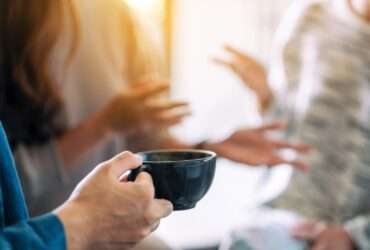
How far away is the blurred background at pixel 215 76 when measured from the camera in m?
1.26

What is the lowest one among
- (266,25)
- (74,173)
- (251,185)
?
(251,185)

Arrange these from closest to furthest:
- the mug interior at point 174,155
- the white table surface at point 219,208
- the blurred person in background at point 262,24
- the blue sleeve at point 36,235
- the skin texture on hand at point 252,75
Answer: the blue sleeve at point 36,235, the mug interior at point 174,155, the skin texture on hand at point 252,75, the white table surface at point 219,208, the blurred person in background at point 262,24

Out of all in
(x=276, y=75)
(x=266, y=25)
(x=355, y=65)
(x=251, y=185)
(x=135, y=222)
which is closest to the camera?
(x=135, y=222)

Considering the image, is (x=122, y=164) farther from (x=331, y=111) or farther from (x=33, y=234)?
(x=331, y=111)

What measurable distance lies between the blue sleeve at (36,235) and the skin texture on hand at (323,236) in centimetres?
53

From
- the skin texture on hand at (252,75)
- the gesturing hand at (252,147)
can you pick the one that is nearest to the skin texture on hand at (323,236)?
the gesturing hand at (252,147)

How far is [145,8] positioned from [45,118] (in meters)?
0.23

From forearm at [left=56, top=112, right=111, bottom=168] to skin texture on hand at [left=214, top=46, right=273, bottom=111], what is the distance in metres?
0.26

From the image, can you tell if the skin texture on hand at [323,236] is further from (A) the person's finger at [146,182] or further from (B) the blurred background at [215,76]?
(A) the person's finger at [146,182]

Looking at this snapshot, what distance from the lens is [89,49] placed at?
37.0 inches

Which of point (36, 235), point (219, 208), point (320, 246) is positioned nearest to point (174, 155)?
point (36, 235)

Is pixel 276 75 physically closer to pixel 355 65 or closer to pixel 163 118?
pixel 355 65

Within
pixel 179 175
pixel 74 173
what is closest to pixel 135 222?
pixel 179 175

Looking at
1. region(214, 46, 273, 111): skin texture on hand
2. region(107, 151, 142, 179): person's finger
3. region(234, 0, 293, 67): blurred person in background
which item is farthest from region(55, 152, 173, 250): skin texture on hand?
region(234, 0, 293, 67): blurred person in background
